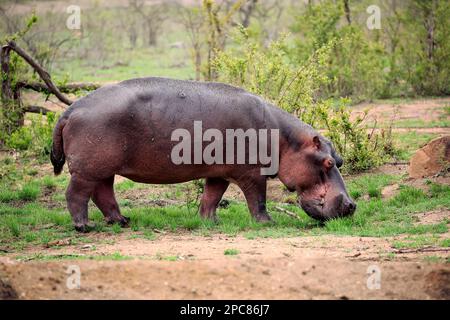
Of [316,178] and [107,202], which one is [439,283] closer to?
[316,178]

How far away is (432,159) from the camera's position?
11.1m

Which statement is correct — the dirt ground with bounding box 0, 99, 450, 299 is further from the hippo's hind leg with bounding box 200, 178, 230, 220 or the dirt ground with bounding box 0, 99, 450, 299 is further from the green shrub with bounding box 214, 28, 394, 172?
the green shrub with bounding box 214, 28, 394, 172

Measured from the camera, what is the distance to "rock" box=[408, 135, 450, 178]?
36.2ft

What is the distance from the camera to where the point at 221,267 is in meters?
6.40

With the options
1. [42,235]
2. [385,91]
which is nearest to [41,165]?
[42,235]

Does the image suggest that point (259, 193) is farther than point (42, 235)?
Yes

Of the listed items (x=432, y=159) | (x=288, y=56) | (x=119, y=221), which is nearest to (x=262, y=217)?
(x=119, y=221)

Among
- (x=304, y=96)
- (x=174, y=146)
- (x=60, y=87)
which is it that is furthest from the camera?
(x=60, y=87)

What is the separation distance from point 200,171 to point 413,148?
538 centimetres

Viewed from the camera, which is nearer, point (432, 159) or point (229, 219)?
point (229, 219)

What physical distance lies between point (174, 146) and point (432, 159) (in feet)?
12.7

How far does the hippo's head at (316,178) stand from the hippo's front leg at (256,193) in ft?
1.13

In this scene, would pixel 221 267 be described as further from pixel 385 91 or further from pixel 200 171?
pixel 385 91

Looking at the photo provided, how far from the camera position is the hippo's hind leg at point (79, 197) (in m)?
9.32
